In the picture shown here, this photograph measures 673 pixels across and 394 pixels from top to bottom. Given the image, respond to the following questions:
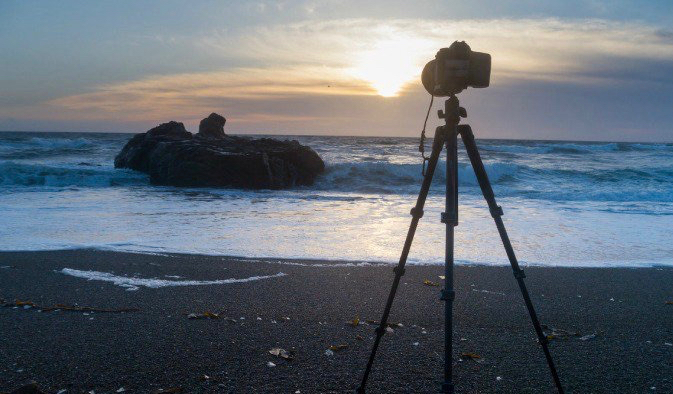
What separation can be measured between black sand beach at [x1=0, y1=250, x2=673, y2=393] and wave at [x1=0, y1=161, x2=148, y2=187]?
13979 millimetres

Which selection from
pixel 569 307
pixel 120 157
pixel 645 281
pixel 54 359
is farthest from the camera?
pixel 120 157

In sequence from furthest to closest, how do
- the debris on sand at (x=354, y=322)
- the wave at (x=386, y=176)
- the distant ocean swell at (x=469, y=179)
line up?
the wave at (x=386, y=176) < the distant ocean swell at (x=469, y=179) < the debris on sand at (x=354, y=322)

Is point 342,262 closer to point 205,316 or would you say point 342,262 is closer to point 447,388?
point 205,316

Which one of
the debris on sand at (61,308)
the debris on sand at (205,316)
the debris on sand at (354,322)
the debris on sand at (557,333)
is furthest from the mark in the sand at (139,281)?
the debris on sand at (557,333)

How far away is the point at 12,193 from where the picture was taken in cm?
1433

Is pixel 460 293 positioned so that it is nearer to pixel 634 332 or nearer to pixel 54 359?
pixel 634 332

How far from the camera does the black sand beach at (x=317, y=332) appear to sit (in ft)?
10.4

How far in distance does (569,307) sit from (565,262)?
2152 mm

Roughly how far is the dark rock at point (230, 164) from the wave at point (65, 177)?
105 centimetres

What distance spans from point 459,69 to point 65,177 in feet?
65.0

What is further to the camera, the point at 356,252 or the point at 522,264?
the point at 356,252

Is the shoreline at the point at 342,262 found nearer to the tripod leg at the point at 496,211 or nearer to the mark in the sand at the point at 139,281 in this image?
the mark in the sand at the point at 139,281

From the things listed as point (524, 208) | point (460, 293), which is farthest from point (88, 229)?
point (524, 208)

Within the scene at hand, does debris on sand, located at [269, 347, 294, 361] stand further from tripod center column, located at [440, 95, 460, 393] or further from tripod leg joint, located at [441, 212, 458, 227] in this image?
tripod leg joint, located at [441, 212, 458, 227]
